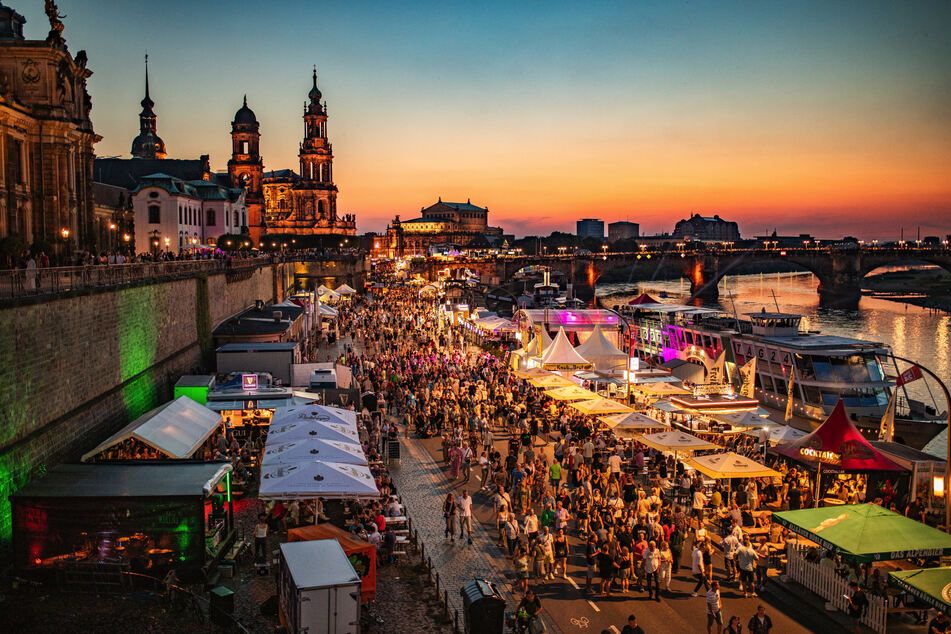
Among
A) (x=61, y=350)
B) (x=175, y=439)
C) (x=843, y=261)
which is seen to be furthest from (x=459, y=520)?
(x=843, y=261)

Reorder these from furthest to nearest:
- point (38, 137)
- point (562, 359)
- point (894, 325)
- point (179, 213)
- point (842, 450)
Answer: point (894, 325)
point (179, 213)
point (38, 137)
point (562, 359)
point (842, 450)

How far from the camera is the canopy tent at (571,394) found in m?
25.6

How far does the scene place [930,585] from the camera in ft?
37.9

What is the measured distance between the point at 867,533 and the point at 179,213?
218 ft

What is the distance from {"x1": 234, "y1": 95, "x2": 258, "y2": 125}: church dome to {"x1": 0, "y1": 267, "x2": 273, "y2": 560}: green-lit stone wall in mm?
90737

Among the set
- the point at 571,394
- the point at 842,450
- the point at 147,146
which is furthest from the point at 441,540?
the point at 147,146

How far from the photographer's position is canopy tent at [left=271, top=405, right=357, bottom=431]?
18.5m

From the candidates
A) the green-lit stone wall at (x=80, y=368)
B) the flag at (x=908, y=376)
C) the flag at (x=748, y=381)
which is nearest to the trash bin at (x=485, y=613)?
the green-lit stone wall at (x=80, y=368)

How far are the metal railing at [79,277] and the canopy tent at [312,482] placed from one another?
5.63 meters

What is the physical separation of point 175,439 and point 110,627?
20.9 feet

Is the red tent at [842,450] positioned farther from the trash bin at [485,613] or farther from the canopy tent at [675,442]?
the trash bin at [485,613]

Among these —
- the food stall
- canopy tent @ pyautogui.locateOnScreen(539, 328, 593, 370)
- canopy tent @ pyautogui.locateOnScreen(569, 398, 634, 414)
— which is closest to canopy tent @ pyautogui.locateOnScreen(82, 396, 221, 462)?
the food stall

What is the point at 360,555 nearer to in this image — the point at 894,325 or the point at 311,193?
the point at 894,325

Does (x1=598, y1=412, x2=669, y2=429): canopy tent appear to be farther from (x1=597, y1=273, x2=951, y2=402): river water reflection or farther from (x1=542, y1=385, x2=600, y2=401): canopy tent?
(x1=597, y1=273, x2=951, y2=402): river water reflection
